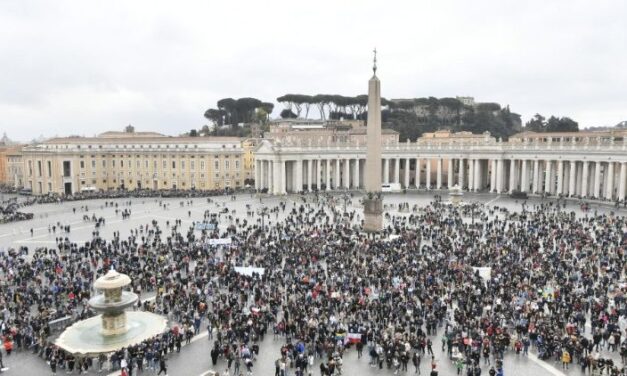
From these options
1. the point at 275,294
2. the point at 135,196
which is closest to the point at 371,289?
the point at 275,294

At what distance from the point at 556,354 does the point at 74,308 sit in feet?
56.7

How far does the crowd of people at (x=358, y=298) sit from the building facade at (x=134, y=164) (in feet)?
135

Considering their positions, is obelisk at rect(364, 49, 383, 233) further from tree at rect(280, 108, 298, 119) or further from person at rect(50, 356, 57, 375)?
tree at rect(280, 108, 298, 119)

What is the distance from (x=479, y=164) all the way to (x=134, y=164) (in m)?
47.2

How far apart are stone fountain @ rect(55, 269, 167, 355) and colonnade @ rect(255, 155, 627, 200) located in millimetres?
47722

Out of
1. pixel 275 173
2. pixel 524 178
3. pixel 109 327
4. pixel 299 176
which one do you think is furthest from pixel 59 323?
pixel 524 178

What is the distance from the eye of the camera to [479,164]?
6881 cm

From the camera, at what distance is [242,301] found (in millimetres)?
20875

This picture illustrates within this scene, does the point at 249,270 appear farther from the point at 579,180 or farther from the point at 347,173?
the point at 579,180

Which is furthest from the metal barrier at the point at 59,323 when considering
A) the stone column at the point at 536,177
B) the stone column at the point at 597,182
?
the stone column at the point at 536,177

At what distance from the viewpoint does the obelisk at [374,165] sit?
118 ft

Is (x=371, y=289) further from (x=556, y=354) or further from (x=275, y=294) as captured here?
(x=556, y=354)

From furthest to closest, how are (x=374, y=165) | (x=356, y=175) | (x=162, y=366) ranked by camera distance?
1. (x=356, y=175)
2. (x=374, y=165)
3. (x=162, y=366)

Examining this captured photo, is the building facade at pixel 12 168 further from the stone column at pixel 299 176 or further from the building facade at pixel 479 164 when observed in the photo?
the stone column at pixel 299 176
